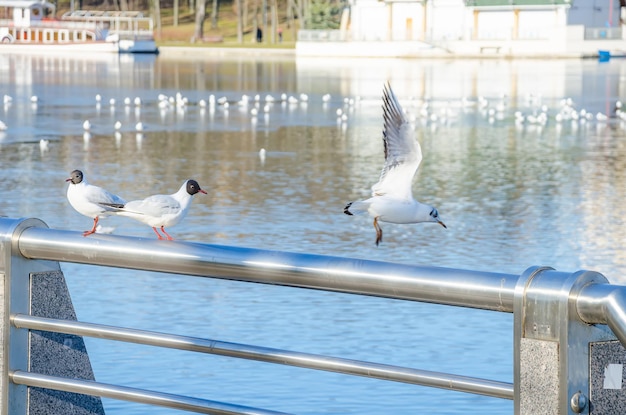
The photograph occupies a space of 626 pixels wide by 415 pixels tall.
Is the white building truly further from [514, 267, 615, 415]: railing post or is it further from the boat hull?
[514, 267, 615, 415]: railing post

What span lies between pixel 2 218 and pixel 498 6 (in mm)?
90822

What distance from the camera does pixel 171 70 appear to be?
64.8 metres

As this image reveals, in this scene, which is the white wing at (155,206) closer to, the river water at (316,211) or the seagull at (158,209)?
the seagull at (158,209)

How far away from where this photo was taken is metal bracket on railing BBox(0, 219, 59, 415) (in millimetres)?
4086

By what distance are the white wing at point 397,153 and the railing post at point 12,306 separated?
4.40 m

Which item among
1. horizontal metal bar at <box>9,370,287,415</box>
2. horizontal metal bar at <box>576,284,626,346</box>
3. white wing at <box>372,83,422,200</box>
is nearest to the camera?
horizontal metal bar at <box>576,284,626,346</box>

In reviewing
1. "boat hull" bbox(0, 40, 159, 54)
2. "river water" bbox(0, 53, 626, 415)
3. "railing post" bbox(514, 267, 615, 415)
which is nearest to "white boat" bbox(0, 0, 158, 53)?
"boat hull" bbox(0, 40, 159, 54)

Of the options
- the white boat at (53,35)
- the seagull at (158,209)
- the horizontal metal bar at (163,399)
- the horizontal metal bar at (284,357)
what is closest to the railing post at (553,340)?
the horizontal metal bar at (284,357)

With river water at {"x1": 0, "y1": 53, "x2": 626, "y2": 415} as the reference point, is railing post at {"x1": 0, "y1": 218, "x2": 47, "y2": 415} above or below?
above

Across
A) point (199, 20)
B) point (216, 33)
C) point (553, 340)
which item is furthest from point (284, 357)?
point (216, 33)

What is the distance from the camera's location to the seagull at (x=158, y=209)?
772 cm

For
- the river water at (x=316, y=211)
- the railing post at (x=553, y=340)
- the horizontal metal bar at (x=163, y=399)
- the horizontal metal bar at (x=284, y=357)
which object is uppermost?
the railing post at (x=553, y=340)

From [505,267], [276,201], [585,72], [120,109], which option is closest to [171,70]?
[585,72]

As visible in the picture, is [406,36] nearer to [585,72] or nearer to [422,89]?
[585,72]
